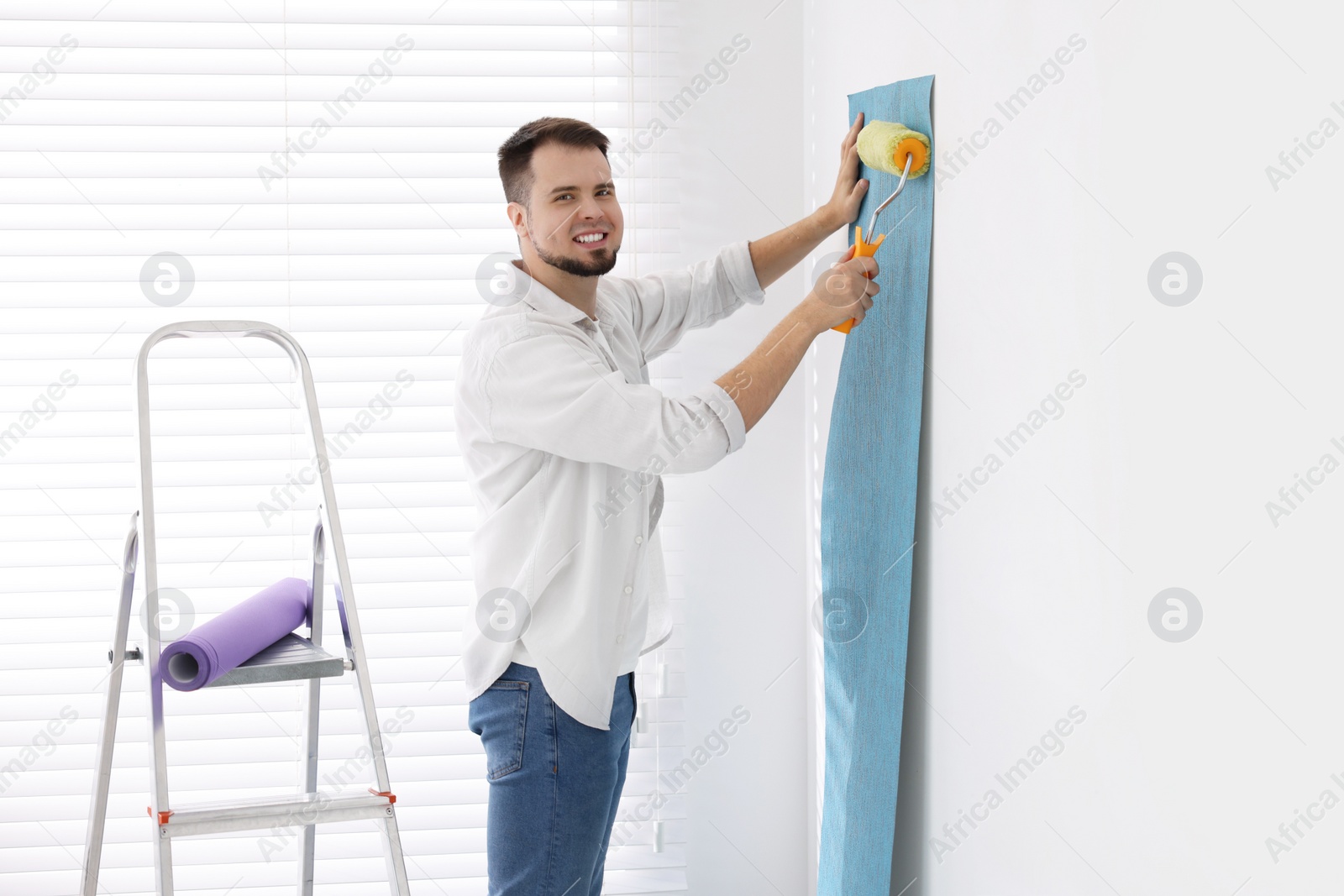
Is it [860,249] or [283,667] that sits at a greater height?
[860,249]

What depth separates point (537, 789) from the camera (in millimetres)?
1412

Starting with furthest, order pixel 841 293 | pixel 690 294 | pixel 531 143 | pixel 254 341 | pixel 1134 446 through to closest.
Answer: pixel 254 341 → pixel 690 294 → pixel 531 143 → pixel 841 293 → pixel 1134 446

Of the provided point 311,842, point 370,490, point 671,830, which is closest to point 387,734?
point 311,842

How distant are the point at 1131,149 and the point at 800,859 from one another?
1660 millimetres

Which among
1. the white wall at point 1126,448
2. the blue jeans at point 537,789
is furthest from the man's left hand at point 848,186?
the blue jeans at point 537,789

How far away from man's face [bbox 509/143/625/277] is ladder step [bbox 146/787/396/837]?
2.68 ft

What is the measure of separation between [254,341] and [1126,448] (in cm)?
165

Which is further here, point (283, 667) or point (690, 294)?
point (690, 294)

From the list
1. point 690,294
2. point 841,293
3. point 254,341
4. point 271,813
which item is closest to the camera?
point 271,813

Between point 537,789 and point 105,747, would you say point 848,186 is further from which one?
point 105,747

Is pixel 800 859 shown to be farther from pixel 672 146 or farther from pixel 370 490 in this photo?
pixel 672 146

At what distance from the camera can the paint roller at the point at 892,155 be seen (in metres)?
1.34

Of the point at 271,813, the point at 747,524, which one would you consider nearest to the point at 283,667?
the point at 271,813

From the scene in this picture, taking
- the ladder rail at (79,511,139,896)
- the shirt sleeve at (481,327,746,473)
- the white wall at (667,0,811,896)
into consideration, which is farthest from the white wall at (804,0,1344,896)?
the ladder rail at (79,511,139,896)
